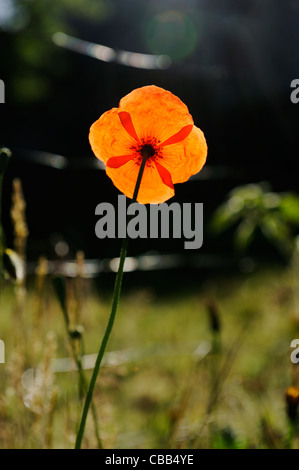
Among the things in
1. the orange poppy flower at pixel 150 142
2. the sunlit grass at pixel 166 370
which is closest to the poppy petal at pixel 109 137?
the orange poppy flower at pixel 150 142

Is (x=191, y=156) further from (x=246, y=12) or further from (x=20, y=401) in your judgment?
(x=246, y=12)

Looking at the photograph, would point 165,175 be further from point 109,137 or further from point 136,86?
point 136,86

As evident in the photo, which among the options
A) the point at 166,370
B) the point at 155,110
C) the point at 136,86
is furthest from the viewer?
the point at 136,86

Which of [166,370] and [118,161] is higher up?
[166,370]

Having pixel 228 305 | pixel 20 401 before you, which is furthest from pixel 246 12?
pixel 20 401

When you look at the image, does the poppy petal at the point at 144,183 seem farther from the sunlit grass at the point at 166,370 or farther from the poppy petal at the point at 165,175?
the sunlit grass at the point at 166,370

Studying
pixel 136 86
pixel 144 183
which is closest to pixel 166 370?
pixel 136 86

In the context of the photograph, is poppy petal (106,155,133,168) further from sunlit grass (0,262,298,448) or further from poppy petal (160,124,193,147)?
sunlit grass (0,262,298,448)
